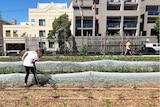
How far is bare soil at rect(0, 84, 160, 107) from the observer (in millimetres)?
5293

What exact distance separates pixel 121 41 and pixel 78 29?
16.3m

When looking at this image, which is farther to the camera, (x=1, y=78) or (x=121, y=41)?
(x=121, y=41)

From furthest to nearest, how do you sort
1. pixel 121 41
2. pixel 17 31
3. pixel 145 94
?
pixel 17 31
pixel 121 41
pixel 145 94

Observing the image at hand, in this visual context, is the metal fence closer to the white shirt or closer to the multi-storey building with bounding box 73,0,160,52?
the multi-storey building with bounding box 73,0,160,52

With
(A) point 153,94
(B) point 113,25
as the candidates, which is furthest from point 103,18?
(A) point 153,94

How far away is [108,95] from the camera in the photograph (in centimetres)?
608

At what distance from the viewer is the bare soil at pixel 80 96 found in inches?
208

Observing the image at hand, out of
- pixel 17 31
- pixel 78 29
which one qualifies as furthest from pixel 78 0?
pixel 17 31

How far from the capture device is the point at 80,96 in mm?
5938

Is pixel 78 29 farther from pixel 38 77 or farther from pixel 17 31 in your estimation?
pixel 38 77

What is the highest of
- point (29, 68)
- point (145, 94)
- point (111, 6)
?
point (111, 6)

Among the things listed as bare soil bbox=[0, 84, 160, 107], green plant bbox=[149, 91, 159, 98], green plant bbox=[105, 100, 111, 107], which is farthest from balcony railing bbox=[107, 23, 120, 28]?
green plant bbox=[105, 100, 111, 107]

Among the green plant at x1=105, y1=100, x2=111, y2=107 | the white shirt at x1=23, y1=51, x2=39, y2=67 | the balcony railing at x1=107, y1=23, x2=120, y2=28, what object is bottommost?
the green plant at x1=105, y1=100, x2=111, y2=107

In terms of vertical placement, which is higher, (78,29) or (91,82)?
(78,29)
